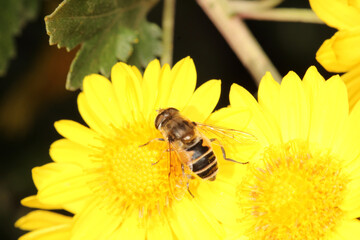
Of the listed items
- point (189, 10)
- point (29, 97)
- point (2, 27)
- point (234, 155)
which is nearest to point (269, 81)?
point (234, 155)

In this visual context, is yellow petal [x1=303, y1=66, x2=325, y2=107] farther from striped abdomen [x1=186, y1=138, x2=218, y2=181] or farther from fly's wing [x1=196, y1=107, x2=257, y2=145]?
striped abdomen [x1=186, y1=138, x2=218, y2=181]

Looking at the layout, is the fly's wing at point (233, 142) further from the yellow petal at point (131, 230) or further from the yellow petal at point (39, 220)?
the yellow petal at point (39, 220)

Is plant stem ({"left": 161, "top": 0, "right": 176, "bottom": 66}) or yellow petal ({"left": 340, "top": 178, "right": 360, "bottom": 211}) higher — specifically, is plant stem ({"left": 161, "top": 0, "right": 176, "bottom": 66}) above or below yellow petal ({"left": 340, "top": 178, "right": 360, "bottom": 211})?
above

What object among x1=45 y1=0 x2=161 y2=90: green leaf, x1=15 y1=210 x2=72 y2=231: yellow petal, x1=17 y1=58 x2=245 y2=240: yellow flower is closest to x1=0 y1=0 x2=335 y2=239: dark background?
x1=45 y1=0 x2=161 y2=90: green leaf

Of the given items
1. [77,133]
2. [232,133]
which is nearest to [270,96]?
[232,133]

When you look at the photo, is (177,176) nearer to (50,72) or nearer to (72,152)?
(72,152)

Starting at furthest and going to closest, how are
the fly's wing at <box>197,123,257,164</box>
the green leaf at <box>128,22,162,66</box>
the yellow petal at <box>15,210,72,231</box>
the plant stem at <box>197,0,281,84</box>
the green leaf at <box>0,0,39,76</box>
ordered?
the green leaf at <box>0,0,39,76</box>
the green leaf at <box>128,22,162,66</box>
the plant stem at <box>197,0,281,84</box>
the yellow petal at <box>15,210,72,231</box>
the fly's wing at <box>197,123,257,164</box>

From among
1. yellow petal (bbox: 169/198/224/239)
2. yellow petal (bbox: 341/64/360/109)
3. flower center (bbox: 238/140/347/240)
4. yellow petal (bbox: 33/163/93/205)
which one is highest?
yellow petal (bbox: 33/163/93/205)
